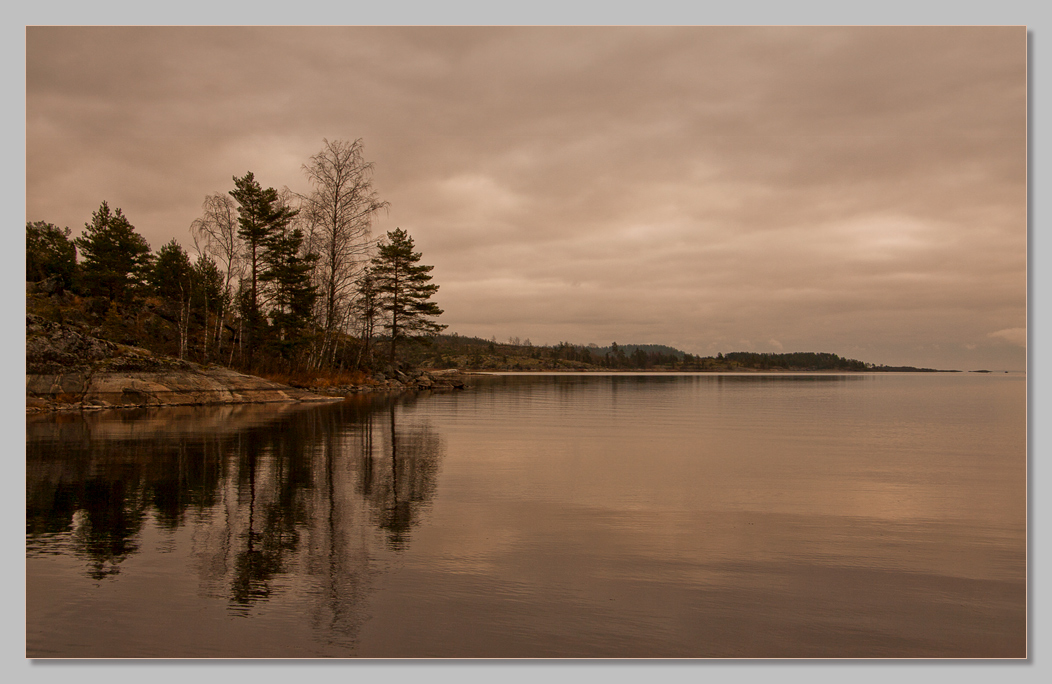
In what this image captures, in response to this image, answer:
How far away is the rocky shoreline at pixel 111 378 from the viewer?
27203mm

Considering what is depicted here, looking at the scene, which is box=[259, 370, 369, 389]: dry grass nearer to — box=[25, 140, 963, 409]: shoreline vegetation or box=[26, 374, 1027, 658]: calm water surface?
box=[25, 140, 963, 409]: shoreline vegetation

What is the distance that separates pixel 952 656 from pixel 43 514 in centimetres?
1148

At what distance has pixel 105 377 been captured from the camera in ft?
96.7

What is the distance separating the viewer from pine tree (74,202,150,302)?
4638 centimetres

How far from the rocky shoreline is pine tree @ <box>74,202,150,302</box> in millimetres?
17550

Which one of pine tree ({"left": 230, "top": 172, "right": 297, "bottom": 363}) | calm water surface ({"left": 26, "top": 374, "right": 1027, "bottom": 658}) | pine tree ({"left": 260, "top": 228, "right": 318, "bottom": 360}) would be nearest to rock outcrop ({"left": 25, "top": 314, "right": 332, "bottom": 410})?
calm water surface ({"left": 26, "top": 374, "right": 1027, "bottom": 658})

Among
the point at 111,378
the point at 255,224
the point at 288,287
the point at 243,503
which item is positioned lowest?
the point at 243,503

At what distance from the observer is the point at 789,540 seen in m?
8.95

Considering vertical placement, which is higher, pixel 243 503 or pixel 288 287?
pixel 288 287

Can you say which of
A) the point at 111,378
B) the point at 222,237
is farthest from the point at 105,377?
the point at 222,237

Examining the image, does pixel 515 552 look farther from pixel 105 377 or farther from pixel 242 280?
pixel 242 280

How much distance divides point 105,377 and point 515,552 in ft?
93.1

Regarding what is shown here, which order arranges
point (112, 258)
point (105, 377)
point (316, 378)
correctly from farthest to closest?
point (316, 378), point (112, 258), point (105, 377)

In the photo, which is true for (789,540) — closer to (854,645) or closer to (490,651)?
(854,645)
